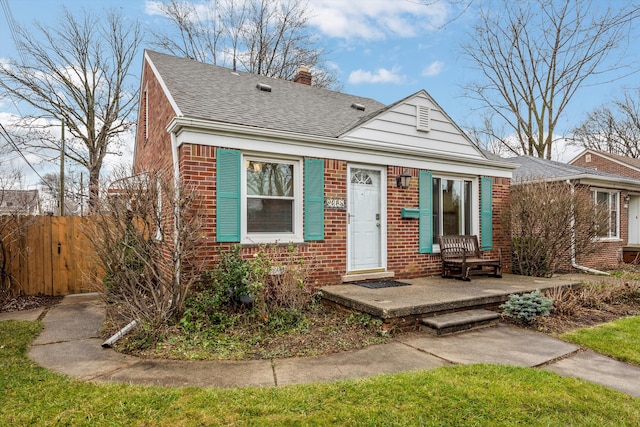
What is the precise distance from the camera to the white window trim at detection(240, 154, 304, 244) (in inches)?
223

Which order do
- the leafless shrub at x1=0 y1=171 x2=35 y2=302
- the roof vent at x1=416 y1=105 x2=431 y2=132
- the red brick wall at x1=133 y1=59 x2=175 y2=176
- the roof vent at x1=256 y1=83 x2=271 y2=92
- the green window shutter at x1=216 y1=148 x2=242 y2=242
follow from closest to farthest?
1. the green window shutter at x1=216 y1=148 x2=242 y2=242
2. the red brick wall at x1=133 y1=59 x2=175 y2=176
3. the leafless shrub at x1=0 y1=171 x2=35 y2=302
4. the roof vent at x1=416 y1=105 x2=431 y2=132
5. the roof vent at x1=256 y1=83 x2=271 y2=92

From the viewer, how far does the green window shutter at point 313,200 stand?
6.11 m

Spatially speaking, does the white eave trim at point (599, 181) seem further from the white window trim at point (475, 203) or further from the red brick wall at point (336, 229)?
the red brick wall at point (336, 229)

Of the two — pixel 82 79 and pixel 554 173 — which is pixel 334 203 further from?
pixel 82 79

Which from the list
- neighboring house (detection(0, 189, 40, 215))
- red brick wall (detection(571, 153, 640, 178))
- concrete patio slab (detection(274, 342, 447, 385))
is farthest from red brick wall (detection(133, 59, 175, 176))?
red brick wall (detection(571, 153, 640, 178))

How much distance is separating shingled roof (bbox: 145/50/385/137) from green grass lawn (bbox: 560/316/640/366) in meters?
4.74

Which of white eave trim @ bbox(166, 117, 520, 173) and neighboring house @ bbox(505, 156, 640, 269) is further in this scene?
neighboring house @ bbox(505, 156, 640, 269)

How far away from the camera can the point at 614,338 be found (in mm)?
4477

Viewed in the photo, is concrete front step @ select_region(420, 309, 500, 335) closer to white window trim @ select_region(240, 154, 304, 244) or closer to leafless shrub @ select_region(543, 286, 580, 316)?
leafless shrub @ select_region(543, 286, 580, 316)

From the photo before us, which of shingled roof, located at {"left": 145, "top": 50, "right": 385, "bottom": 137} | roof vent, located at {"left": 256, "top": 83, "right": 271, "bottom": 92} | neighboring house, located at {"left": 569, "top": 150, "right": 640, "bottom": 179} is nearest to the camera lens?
shingled roof, located at {"left": 145, "top": 50, "right": 385, "bottom": 137}

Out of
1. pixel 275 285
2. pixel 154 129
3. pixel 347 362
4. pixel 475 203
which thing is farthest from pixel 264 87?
pixel 347 362

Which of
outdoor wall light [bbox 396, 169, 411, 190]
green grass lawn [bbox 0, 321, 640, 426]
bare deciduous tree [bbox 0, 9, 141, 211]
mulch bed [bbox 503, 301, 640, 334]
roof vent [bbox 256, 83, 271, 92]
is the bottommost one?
mulch bed [bbox 503, 301, 640, 334]

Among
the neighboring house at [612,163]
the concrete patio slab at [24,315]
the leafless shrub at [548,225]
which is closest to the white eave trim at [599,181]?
the leafless shrub at [548,225]

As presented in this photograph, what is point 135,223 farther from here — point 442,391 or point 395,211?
point 395,211
